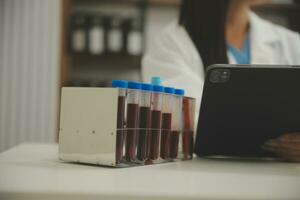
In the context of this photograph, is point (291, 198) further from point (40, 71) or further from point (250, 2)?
point (40, 71)

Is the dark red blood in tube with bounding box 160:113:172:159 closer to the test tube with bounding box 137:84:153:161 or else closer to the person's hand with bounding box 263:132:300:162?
the test tube with bounding box 137:84:153:161

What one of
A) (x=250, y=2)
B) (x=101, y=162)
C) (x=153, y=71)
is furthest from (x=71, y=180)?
(x=250, y=2)

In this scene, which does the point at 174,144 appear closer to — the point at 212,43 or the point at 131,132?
the point at 131,132

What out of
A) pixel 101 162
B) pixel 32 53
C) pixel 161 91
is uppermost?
pixel 32 53

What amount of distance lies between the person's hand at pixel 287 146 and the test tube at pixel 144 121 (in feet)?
0.98

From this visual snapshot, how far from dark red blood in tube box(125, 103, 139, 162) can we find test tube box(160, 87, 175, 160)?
0.32 feet

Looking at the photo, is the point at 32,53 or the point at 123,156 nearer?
the point at 123,156

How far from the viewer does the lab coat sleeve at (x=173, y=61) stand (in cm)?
160

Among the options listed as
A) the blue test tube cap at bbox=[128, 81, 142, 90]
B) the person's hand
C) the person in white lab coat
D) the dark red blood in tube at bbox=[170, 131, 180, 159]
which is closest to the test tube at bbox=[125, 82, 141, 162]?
the blue test tube cap at bbox=[128, 81, 142, 90]

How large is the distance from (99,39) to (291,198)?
90.0 inches

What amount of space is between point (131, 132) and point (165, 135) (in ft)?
0.39

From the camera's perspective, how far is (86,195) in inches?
18.1

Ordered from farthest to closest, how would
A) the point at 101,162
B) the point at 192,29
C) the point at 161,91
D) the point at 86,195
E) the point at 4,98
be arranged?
1. the point at 4,98
2. the point at 192,29
3. the point at 161,91
4. the point at 101,162
5. the point at 86,195

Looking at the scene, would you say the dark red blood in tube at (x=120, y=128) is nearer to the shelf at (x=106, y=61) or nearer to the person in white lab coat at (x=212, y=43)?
the person in white lab coat at (x=212, y=43)
